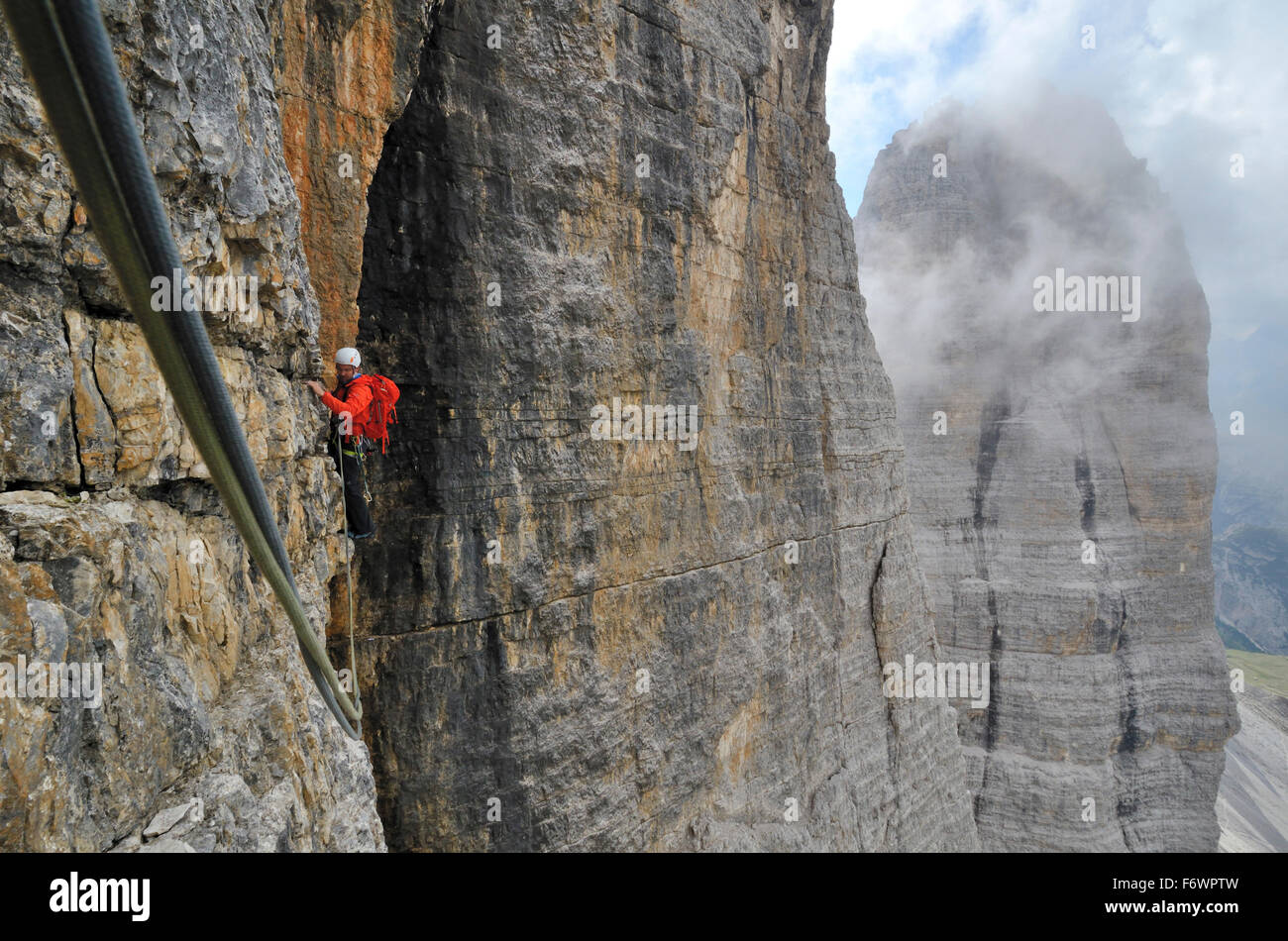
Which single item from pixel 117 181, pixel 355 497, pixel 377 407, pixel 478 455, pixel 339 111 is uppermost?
pixel 339 111

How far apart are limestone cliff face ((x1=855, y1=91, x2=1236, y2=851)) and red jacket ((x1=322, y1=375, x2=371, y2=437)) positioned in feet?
75.8

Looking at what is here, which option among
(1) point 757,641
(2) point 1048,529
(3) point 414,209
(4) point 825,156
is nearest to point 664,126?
(3) point 414,209

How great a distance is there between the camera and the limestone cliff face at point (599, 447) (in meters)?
6.56

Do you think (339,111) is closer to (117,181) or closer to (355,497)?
(355,497)

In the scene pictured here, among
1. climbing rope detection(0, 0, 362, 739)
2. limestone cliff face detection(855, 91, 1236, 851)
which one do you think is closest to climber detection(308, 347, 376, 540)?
climbing rope detection(0, 0, 362, 739)

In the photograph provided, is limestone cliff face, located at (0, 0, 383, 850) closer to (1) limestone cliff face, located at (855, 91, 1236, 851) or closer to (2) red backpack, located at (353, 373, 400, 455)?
(2) red backpack, located at (353, 373, 400, 455)

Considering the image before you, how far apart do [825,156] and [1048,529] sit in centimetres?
1770

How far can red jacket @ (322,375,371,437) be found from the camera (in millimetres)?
5336

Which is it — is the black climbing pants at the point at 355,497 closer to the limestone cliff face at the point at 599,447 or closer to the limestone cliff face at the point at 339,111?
the limestone cliff face at the point at 599,447

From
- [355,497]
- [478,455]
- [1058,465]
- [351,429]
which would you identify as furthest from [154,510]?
[1058,465]

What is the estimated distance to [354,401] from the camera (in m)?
5.47

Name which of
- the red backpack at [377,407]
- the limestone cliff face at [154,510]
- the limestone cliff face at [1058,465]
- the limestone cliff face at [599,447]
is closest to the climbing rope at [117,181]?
the limestone cliff face at [154,510]

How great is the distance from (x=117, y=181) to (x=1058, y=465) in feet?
93.2

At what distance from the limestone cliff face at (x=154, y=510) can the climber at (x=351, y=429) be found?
68 centimetres
